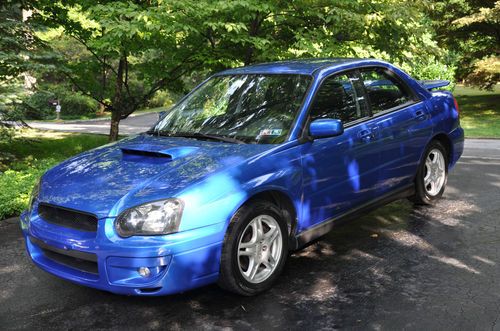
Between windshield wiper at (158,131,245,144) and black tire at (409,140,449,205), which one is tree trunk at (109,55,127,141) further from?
black tire at (409,140,449,205)

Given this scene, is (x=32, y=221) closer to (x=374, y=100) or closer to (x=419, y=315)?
(x=419, y=315)

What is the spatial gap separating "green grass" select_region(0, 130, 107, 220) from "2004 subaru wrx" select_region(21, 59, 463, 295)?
226 centimetres

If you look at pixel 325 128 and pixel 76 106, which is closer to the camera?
pixel 325 128

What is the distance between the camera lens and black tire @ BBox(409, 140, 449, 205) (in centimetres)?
570

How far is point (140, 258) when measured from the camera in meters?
3.26

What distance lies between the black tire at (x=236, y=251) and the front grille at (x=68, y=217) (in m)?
0.86

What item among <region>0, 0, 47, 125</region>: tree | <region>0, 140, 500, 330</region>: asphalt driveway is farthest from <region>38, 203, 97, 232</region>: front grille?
<region>0, 0, 47, 125</region>: tree

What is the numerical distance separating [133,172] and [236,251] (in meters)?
0.90

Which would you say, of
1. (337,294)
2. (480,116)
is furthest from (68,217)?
(480,116)

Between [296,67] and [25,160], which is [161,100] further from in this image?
[296,67]

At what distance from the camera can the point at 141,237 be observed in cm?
329

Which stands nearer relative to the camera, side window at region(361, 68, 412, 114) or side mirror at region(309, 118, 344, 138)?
side mirror at region(309, 118, 344, 138)

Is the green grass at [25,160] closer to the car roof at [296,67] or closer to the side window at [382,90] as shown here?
the car roof at [296,67]

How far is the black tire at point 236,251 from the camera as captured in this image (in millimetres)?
3527
